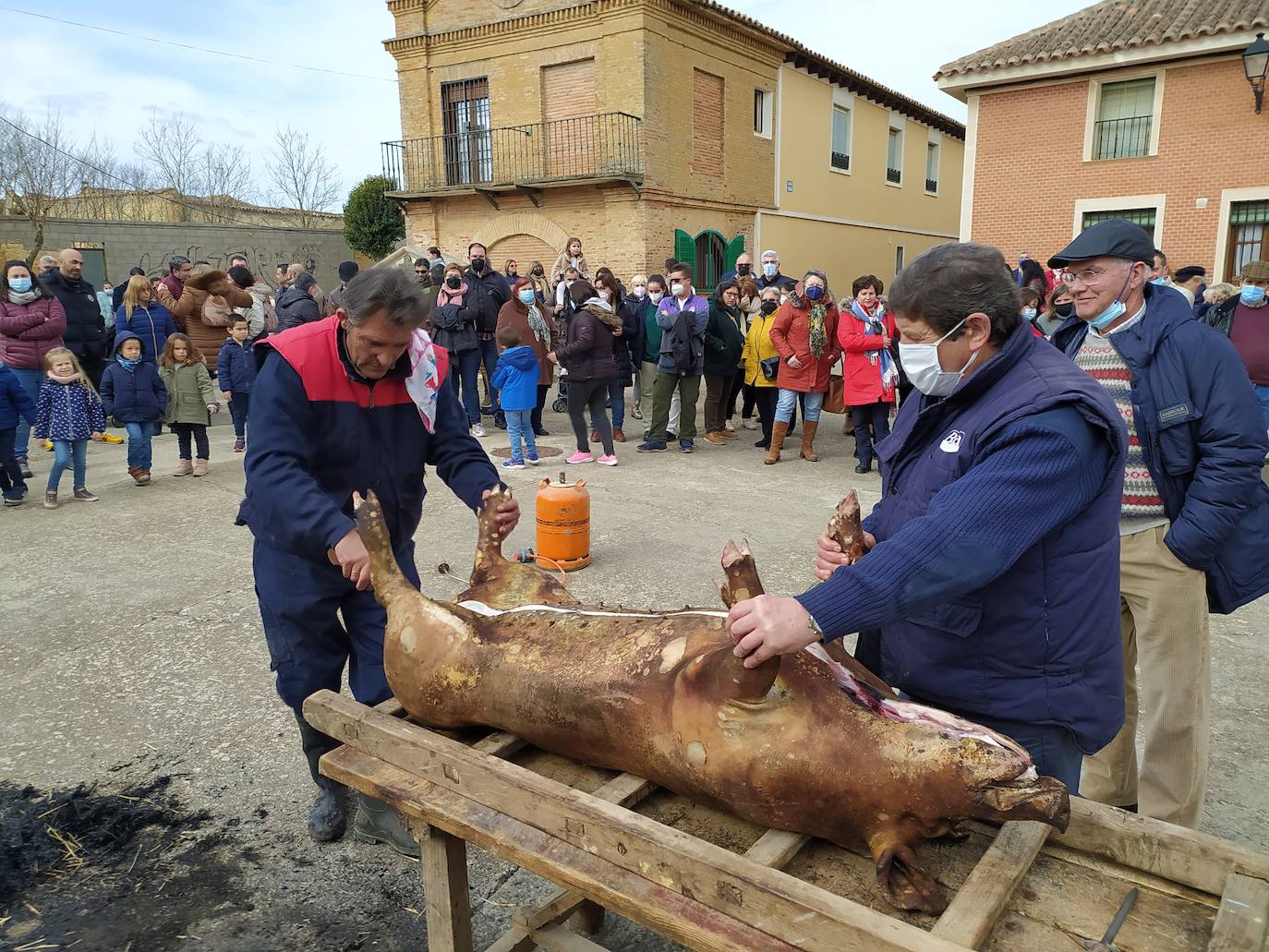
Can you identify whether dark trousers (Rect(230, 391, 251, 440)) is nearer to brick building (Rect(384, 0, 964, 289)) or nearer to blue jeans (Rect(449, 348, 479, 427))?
blue jeans (Rect(449, 348, 479, 427))

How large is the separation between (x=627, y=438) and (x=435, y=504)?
11.8ft

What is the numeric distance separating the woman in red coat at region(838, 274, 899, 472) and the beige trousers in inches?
220

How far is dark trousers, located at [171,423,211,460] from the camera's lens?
891 centimetres

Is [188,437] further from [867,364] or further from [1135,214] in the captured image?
[1135,214]

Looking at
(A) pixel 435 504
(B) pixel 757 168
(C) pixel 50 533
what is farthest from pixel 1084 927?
(B) pixel 757 168

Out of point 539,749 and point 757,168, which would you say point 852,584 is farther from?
point 757,168

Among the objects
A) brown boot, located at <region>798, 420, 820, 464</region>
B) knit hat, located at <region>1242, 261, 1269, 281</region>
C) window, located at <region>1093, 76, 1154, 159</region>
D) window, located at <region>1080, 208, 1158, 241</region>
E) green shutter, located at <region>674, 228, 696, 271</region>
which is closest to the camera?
knit hat, located at <region>1242, 261, 1269, 281</region>

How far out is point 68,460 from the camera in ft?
25.9

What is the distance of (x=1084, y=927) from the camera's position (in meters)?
1.65

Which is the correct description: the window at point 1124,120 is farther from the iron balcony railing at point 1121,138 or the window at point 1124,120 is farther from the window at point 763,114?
the window at point 763,114

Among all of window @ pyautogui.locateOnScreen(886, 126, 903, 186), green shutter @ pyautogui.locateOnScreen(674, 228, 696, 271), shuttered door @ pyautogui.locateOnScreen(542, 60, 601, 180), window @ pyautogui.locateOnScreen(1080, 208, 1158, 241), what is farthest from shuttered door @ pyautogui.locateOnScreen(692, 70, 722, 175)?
window @ pyautogui.locateOnScreen(886, 126, 903, 186)

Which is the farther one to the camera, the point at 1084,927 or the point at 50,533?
the point at 50,533

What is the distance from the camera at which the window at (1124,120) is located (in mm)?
17016

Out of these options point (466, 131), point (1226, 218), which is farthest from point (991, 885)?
point (466, 131)
